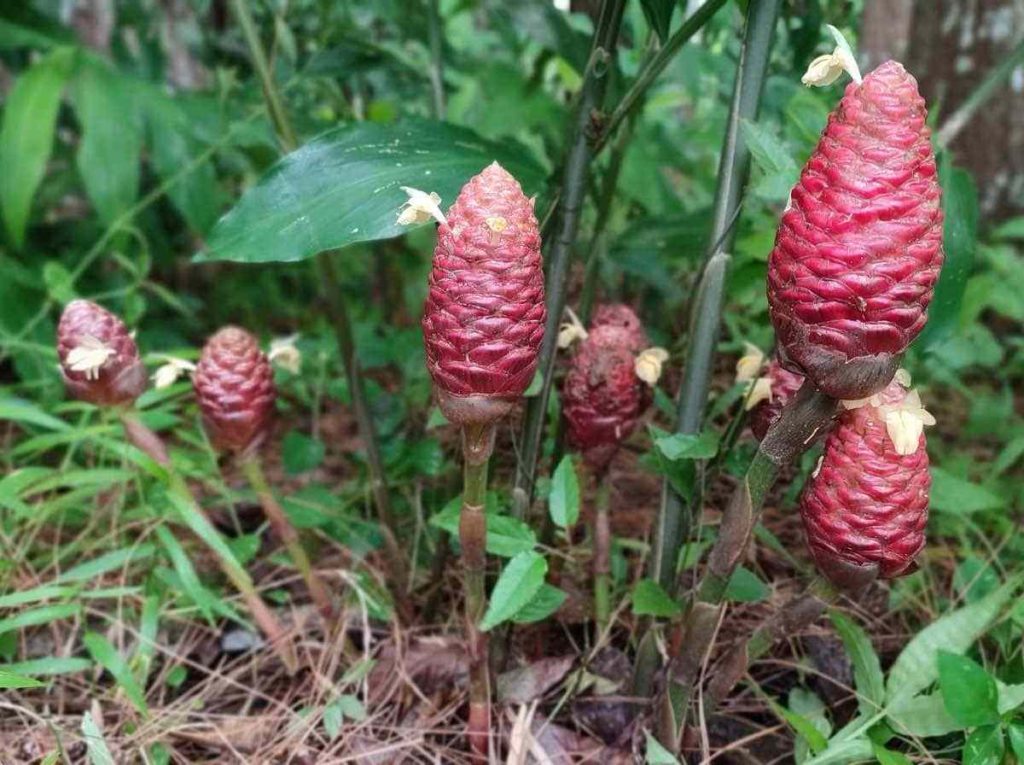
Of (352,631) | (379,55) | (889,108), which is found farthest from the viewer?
(379,55)

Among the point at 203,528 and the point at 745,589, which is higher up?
the point at 745,589

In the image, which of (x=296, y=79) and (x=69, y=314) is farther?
(x=296, y=79)

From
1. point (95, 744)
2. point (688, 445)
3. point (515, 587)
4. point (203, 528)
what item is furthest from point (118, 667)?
point (688, 445)

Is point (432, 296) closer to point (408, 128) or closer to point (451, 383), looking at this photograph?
point (451, 383)

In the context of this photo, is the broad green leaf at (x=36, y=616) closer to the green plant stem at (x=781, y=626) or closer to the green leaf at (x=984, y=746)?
the green plant stem at (x=781, y=626)

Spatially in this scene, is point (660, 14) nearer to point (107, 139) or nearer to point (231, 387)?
point (231, 387)

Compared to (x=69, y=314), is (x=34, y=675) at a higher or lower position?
lower

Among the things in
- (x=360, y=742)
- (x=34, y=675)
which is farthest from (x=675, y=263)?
(x=34, y=675)
